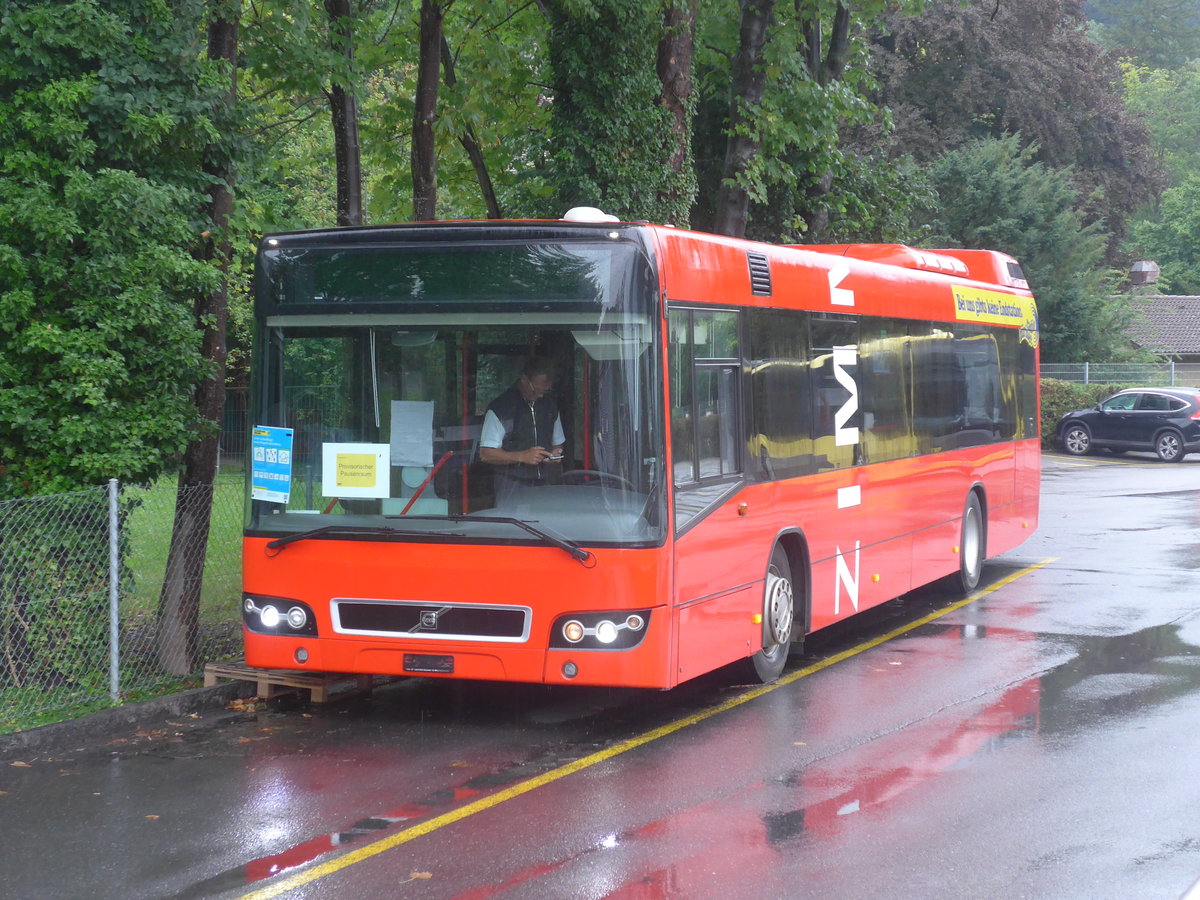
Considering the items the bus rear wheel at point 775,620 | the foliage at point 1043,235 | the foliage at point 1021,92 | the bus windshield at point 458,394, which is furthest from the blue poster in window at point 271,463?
the foliage at point 1043,235

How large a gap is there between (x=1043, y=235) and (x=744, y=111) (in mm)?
28642

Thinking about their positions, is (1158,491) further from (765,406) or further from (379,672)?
(379,672)

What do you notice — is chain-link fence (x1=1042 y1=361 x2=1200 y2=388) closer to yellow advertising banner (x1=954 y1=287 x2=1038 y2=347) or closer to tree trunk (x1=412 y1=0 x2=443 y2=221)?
yellow advertising banner (x1=954 y1=287 x2=1038 y2=347)

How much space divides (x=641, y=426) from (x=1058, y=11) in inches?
→ 1683

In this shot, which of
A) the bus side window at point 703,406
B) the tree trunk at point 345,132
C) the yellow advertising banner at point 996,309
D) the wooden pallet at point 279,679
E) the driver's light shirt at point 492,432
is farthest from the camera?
the tree trunk at point 345,132

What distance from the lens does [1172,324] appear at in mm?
63250

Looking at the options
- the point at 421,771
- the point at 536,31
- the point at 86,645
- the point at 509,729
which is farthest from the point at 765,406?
the point at 536,31

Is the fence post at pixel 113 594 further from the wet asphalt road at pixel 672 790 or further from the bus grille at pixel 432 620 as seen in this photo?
the bus grille at pixel 432 620

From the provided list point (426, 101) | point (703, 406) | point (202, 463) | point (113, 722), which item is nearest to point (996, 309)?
point (426, 101)

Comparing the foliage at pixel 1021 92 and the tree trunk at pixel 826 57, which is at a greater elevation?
the foliage at pixel 1021 92

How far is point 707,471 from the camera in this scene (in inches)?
342

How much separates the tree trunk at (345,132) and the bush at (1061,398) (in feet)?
94.1

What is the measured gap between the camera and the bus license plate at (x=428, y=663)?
8188mm

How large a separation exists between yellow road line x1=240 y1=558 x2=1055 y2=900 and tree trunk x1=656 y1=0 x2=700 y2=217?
6547 mm
